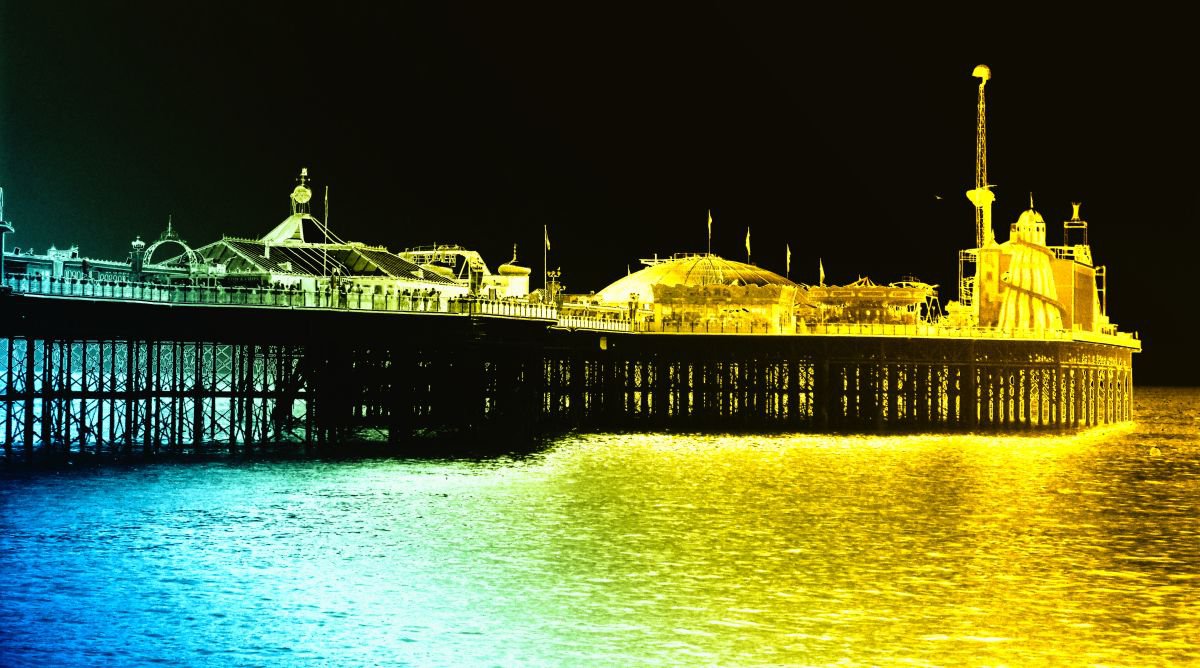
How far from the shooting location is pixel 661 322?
8919 cm

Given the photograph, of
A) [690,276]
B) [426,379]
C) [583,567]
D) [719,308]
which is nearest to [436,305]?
[426,379]

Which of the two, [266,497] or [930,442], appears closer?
[266,497]

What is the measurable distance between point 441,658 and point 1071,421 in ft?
255

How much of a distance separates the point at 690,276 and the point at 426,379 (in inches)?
2047

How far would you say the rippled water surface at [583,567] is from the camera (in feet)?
79.0

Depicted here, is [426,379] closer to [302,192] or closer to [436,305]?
[436,305]

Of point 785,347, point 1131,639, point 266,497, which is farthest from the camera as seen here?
point 785,347

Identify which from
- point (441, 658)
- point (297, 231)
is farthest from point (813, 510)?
point (297, 231)

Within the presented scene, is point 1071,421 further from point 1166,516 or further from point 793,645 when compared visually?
point 793,645

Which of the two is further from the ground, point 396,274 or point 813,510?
point 396,274

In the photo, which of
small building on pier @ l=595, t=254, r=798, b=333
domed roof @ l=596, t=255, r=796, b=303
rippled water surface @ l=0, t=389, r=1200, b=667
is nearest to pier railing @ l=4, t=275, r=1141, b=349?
small building on pier @ l=595, t=254, r=798, b=333

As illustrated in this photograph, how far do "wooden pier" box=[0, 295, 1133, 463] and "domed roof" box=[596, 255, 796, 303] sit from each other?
19987 mm

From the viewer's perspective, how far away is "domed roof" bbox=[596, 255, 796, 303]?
361 ft

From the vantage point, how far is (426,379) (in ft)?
200
